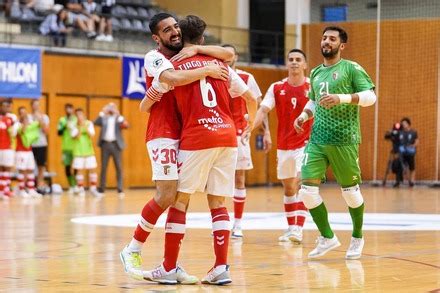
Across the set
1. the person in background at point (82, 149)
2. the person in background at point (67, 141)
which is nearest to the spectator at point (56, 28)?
the person in background at point (67, 141)

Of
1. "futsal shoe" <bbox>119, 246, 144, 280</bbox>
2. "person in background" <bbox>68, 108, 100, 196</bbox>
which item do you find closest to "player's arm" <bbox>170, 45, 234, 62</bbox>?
"futsal shoe" <bbox>119, 246, 144, 280</bbox>

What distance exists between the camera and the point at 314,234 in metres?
12.6

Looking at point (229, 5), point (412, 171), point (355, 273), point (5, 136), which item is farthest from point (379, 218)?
point (229, 5)

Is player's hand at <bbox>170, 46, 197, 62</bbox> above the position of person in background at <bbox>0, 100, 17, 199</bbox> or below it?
above

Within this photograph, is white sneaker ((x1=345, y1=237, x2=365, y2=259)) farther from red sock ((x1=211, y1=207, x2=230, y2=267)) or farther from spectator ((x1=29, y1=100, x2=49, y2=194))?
spectator ((x1=29, y1=100, x2=49, y2=194))

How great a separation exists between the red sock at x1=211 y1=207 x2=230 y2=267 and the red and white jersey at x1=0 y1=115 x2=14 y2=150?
48.6ft

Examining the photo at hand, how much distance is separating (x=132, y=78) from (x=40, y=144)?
4.43 m

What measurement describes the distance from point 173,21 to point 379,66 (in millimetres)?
22212

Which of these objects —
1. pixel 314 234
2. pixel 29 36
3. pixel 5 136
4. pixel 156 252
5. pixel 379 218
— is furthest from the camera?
pixel 29 36

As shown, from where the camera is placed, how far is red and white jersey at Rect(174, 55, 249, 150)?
767cm

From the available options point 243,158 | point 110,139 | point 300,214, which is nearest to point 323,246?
point 300,214

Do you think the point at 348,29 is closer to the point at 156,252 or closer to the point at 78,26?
the point at 78,26

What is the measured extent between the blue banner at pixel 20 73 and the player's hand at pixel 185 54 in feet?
57.3

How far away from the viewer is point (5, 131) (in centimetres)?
2203
